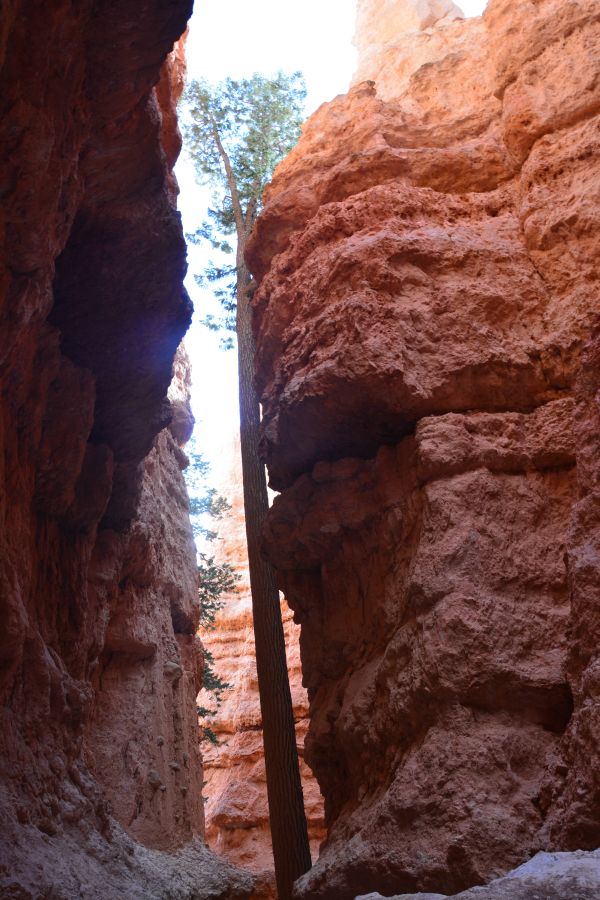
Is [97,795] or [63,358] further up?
[63,358]

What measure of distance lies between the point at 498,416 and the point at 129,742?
573 centimetres

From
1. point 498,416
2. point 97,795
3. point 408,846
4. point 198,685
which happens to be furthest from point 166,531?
point 408,846

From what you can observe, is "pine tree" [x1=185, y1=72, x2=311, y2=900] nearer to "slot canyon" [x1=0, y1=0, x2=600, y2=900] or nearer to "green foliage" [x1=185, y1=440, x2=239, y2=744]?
"slot canyon" [x1=0, y1=0, x2=600, y2=900]

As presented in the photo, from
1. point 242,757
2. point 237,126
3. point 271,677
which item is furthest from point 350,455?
point 242,757

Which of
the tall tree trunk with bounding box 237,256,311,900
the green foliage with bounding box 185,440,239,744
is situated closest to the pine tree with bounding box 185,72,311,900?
the tall tree trunk with bounding box 237,256,311,900

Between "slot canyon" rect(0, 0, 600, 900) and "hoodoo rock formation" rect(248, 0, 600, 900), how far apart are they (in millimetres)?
27

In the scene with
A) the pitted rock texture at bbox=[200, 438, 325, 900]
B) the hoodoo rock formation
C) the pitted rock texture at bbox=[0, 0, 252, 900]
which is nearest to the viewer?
the pitted rock texture at bbox=[0, 0, 252, 900]

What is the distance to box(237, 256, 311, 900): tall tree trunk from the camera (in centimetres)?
838

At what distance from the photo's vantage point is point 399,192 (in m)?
9.27

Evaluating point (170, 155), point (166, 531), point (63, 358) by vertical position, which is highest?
point (170, 155)

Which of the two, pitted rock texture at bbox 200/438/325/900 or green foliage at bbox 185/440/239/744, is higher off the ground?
green foliage at bbox 185/440/239/744

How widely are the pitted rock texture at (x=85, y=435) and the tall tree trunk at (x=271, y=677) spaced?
2.82ft

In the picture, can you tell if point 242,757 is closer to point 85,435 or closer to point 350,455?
point 350,455

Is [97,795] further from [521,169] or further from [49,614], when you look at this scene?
[521,169]
